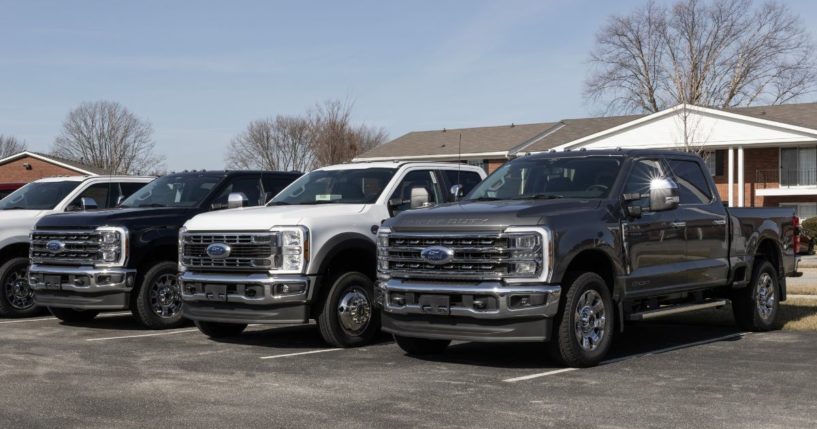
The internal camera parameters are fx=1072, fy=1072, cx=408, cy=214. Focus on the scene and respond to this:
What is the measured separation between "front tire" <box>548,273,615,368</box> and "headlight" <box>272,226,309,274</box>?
2740 mm

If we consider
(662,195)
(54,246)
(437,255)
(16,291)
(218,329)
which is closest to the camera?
(437,255)

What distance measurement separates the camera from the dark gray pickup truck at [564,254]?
8.98m

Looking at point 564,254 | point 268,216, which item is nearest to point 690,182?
point 564,254

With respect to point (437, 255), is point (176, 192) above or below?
above

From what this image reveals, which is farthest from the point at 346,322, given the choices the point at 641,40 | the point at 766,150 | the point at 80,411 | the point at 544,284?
the point at 641,40

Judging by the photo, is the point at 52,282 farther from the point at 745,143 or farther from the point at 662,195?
the point at 745,143

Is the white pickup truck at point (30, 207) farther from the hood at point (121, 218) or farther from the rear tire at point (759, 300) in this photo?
the rear tire at point (759, 300)

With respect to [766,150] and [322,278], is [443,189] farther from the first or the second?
[766,150]

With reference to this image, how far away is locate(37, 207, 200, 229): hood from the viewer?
41.7ft

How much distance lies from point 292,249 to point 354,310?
0.97m

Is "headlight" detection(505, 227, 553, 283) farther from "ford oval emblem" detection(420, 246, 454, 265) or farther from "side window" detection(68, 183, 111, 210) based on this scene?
"side window" detection(68, 183, 111, 210)

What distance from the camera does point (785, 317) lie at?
13.5 metres

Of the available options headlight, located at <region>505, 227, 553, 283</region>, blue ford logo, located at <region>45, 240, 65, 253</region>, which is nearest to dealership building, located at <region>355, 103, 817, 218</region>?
blue ford logo, located at <region>45, 240, 65, 253</region>

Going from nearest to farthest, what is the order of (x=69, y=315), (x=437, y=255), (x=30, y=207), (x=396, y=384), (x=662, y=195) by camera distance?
(x=396, y=384)
(x=437, y=255)
(x=662, y=195)
(x=69, y=315)
(x=30, y=207)
